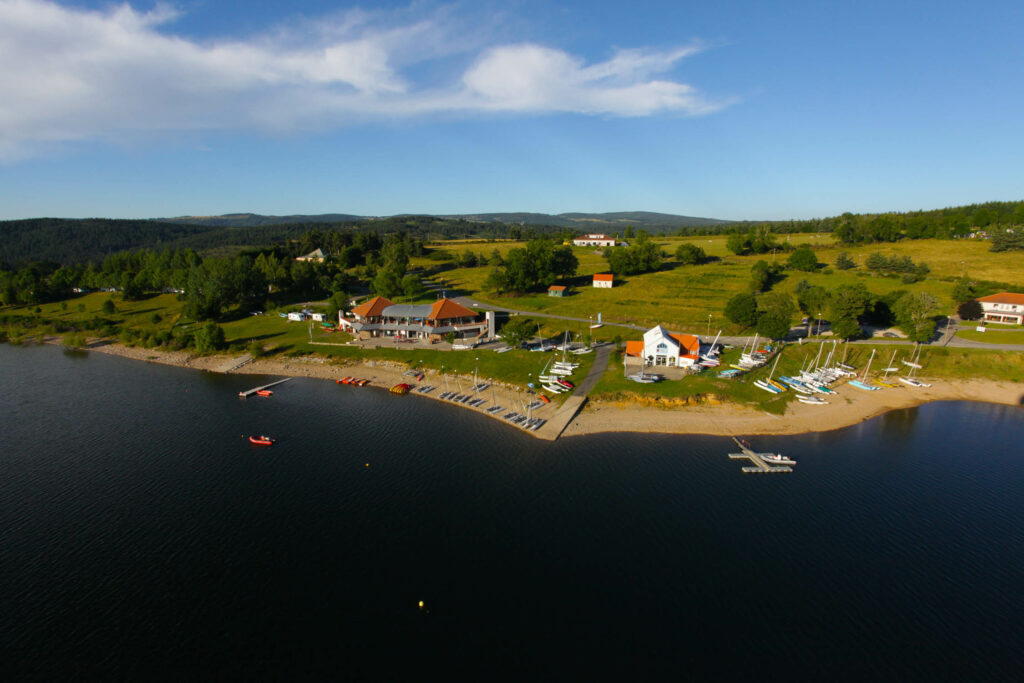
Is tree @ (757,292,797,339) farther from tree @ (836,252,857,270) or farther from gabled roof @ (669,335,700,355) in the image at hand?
tree @ (836,252,857,270)

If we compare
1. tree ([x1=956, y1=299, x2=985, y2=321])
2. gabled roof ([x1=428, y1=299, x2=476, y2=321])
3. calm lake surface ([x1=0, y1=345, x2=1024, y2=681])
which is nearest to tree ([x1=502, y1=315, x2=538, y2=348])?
gabled roof ([x1=428, y1=299, x2=476, y2=321])

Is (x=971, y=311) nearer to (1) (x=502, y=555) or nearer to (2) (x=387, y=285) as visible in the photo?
(1) (x=502, y=555)

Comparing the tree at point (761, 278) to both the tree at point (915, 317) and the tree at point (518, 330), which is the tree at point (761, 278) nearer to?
the tree at point (915, 317)

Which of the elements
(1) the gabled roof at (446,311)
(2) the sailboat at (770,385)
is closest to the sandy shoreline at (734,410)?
(2) the sailboat at (770,385)

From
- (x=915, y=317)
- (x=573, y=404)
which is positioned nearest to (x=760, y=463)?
(x=573, y=404)

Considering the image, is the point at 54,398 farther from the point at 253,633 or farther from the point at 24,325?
the point at 24,325
